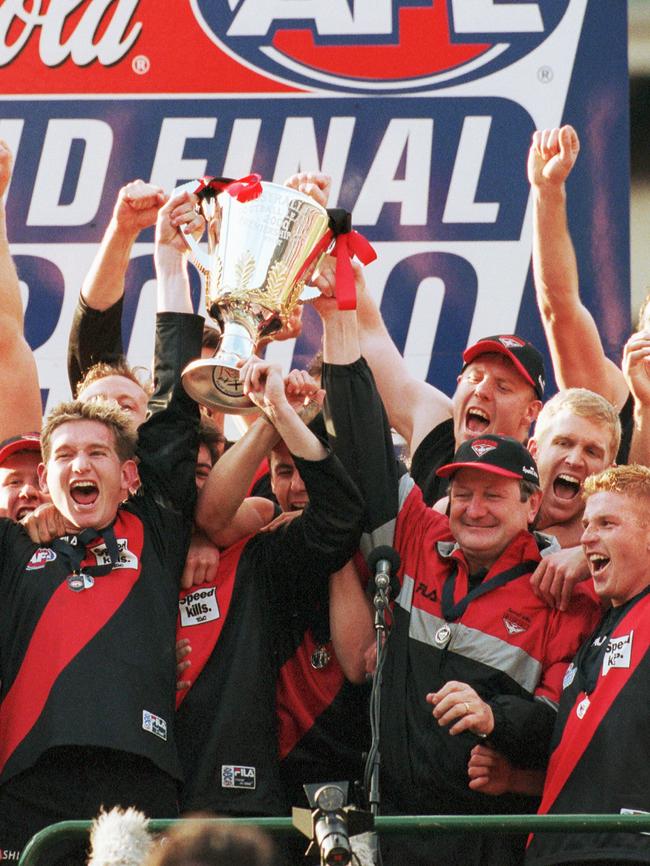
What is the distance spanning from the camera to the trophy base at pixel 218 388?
3986 millimetres

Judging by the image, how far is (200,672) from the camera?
13.1ft

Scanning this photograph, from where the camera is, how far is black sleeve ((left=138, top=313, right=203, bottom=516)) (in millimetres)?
4129

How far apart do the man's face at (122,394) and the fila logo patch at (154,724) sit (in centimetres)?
113

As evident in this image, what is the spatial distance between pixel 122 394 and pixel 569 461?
1246 mm

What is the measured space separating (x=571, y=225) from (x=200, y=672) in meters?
2.92

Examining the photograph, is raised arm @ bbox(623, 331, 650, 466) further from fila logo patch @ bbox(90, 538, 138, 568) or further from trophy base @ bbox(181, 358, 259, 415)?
fila logo patch @ bbox(90, 538, 138, 568)

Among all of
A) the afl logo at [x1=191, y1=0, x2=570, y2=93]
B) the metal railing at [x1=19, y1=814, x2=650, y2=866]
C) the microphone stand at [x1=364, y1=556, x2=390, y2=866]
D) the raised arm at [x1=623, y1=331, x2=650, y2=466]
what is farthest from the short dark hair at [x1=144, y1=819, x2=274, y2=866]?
the afl logo at [x1=191, y1=0, x2=570, y2=93]

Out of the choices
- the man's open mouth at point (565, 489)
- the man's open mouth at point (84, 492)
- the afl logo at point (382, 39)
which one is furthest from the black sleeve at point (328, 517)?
the afl logo at point (382, 39)

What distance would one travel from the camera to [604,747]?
358 cm

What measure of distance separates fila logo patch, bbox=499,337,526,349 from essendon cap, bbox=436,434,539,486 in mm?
718

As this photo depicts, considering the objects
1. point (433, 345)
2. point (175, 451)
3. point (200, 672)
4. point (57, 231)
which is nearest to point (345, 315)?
point (175, 451)

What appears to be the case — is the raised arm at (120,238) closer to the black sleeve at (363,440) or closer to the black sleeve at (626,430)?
the black sleeve at (363,440)

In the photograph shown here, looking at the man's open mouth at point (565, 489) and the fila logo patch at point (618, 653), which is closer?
the fila logo patch at point (618, 653)

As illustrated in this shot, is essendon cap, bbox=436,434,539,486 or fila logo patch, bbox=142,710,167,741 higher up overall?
essendon cap, bbox=436,434,539,486
